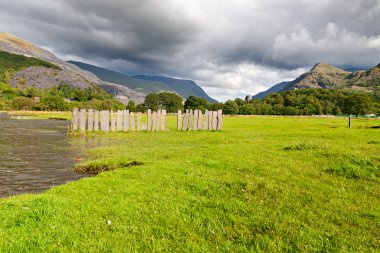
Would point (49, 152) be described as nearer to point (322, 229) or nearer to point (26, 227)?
point (26, 227)

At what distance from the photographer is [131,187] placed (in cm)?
992

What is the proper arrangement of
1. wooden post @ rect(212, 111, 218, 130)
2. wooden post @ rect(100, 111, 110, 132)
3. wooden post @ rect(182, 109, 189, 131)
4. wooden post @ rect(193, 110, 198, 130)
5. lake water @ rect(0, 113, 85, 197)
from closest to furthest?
lake water @ rect(0, 113, 85, 197) < wooden post @ rect(100, 111, 110, 132) < wooden post @ rect(182, 109, 189, 131) < wooden post @ rect(193, 110, 198, 130) < wooden post @ rect(212, 111, 218, 130)

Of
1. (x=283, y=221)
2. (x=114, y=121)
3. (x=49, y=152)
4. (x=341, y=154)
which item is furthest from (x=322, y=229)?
(x=114, y=121)

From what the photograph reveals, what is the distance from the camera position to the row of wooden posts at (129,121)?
1267 inches

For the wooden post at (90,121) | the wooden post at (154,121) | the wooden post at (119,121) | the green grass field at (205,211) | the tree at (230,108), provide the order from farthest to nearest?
the tree at (230,108) → the wooden post at (154,121) → the wooden post at (119,121) → the wooden post at (90,121) → the green grass field at (205,211)

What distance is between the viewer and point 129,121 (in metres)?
34.2

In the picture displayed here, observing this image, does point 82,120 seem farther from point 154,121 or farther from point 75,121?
point 154,121

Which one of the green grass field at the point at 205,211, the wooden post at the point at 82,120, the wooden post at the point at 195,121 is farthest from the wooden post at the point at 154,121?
the green grass field at the point at 205,211

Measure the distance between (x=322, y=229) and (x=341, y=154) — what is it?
27.1ft

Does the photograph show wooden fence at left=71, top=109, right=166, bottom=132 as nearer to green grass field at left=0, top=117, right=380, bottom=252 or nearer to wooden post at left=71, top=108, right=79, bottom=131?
wooden post at left=71, top=108, right=79, bottom=131

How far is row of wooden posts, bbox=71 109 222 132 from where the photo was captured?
3219 cm

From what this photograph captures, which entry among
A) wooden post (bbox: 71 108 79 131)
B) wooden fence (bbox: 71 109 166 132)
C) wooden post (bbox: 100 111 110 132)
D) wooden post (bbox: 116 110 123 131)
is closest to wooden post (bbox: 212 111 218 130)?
wooden fence (bbox: 71 109 166 132)

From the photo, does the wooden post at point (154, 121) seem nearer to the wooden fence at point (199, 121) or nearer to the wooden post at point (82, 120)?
the wooden fence at point (199, 121)

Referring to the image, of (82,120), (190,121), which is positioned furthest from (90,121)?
(190,121)
